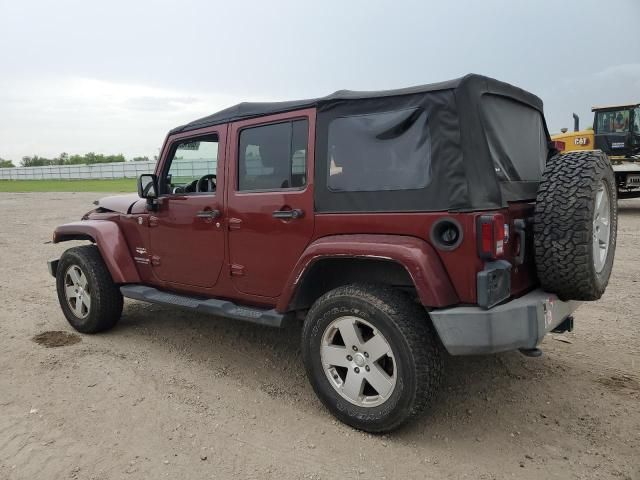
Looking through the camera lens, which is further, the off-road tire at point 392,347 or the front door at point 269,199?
the front door at point 269,199

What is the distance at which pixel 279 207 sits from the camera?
3.45 metres

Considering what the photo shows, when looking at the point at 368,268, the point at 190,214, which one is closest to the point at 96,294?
the point at 190,214

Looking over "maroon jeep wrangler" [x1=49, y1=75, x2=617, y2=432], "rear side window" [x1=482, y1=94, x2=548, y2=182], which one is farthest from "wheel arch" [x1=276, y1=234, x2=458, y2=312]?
"rear side window" [x1=482, y1=94, x2=548, y2=182]

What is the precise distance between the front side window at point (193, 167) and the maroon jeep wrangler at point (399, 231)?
0.45 ft

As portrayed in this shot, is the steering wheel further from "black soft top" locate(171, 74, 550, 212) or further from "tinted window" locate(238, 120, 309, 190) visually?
"black soft top" locate(171, 74, 550, 212)

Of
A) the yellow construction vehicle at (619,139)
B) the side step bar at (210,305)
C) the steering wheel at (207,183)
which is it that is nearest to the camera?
the side step bar at (210,305)

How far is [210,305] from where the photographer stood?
12.9 ft

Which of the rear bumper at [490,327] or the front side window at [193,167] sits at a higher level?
the front side window at [193,167]

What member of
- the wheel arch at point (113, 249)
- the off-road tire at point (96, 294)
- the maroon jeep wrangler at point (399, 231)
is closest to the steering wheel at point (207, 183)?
the maroon jeep wrangler at point (399, 231)

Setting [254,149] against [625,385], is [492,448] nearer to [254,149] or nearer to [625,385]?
[625,385]

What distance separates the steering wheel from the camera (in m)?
4.09

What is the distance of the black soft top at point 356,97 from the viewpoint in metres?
2.84

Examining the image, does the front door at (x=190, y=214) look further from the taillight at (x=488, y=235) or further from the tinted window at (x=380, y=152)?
the taillight at (x=488, y=235)

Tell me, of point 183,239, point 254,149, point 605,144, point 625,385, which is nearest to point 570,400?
point 625,385
